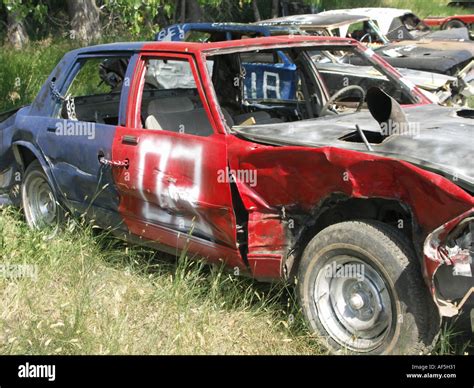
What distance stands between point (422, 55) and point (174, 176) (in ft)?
20.3

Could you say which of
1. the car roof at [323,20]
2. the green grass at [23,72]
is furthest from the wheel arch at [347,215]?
the car roof at [323,20]

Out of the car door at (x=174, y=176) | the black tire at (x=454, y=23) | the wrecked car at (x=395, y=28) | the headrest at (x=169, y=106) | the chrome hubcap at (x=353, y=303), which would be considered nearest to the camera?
the chrome hubcap at (x=353, y=303)

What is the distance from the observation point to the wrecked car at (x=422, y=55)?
7.89 metres

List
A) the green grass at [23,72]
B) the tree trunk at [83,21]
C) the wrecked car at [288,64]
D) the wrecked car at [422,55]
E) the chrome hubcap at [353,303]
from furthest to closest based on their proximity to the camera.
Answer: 1. the tree trunk at [83,21]
2. the green grass at [23,72]
3. the wrecked car at [422,55]
4. the wrecked car at [288,64]
5. the chrome hubcap at [353,303]

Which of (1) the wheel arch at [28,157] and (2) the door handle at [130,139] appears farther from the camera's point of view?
(1) the wheel arch at [28,157]

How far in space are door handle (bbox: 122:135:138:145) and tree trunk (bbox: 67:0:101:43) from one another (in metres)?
8.23

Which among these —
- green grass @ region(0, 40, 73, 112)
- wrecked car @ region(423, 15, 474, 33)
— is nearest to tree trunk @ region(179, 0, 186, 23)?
green grass @ region(0, 40, 73, 112)

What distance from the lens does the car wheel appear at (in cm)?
502

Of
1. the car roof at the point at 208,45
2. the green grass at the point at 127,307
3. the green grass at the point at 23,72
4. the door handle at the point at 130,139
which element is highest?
the car roof at the point at 208,45

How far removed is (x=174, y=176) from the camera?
379cm

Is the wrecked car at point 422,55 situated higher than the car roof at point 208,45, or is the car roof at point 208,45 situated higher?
the car roof at point 208,45

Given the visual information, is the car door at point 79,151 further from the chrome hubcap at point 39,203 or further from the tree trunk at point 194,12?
the tree trunk at point 194,12

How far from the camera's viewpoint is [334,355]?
10.2ft

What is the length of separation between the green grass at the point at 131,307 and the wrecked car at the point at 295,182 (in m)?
0.20
